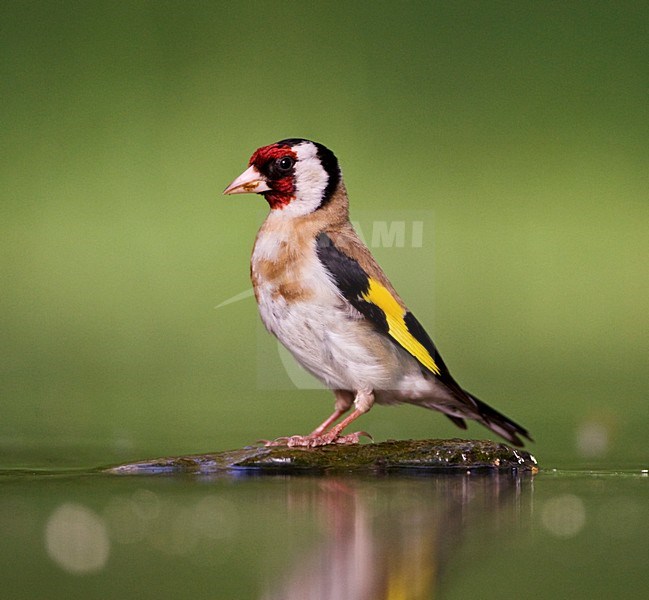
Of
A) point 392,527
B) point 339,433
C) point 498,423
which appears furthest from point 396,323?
point 392,527

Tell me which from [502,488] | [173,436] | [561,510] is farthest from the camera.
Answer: [173,436]

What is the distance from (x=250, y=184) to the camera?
8.73 ft

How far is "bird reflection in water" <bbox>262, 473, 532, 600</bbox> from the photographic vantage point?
5.90ft

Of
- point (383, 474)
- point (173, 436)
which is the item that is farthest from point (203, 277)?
point (383, 474)

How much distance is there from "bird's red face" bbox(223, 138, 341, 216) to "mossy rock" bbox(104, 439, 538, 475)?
54 cm

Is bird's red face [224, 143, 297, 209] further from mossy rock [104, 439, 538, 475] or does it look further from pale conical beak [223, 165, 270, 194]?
mossy rock [104, 439, 538, 475]

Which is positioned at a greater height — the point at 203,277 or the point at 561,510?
the point at 203,277

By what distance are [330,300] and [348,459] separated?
1.19 feet

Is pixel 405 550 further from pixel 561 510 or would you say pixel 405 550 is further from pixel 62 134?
pixel 62 134

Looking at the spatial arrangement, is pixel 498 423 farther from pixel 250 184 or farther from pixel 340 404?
pixel 250 184

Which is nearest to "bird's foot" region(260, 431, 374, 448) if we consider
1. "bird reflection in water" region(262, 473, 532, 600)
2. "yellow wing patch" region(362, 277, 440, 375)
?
"bird reflection in water" region(262, 473, 532, 600)

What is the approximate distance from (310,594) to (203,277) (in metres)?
1.76

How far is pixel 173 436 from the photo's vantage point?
322 centimetres

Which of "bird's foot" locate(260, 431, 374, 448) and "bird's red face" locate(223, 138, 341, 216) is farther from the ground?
"bird's red face" locate(223, 138, 341, 216)
